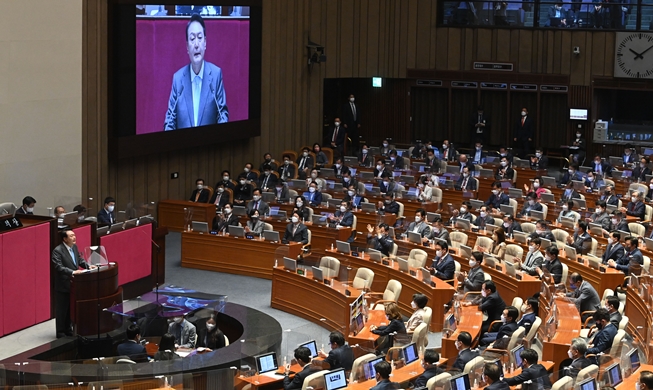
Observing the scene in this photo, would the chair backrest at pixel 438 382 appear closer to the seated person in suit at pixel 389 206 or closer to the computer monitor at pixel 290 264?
the computer monitor at pixel 290 264

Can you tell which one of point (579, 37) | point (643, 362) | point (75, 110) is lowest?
point (643, 362)

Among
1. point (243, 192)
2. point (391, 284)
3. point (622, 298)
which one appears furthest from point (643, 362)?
point (243, 192)

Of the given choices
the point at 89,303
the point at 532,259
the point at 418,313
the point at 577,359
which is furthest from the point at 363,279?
the point at 577,359

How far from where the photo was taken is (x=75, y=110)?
19359 mm

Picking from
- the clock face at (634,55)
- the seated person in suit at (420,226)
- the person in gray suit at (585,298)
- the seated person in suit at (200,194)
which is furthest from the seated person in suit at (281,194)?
the clock face at (634,55)

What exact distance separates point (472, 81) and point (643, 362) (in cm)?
1626

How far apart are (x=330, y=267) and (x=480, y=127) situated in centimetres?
1225

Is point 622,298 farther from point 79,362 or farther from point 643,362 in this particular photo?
point 79,362

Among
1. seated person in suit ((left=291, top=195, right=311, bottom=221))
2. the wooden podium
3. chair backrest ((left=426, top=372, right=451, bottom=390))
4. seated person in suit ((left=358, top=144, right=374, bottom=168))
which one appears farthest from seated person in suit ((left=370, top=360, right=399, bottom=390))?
seated person in suit ((left=358, top=144, right=374, bottom=168))

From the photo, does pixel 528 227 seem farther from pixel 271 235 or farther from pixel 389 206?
pixel 271 235

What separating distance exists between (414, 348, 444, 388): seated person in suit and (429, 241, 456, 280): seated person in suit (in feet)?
15.4

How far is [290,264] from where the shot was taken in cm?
1681

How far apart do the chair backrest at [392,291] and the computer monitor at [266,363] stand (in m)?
3.33

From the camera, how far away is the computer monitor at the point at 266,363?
11661 millimetres
